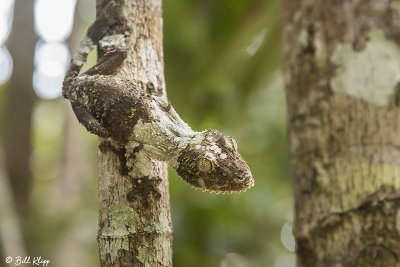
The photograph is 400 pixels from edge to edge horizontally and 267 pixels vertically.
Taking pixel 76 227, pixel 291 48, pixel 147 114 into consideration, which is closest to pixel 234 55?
pixel 291 48

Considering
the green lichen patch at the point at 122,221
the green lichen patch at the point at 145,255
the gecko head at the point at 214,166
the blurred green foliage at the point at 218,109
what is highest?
the blurred green foliage at the point at 218,109

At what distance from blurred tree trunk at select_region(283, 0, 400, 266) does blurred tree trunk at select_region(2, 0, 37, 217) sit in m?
2.78

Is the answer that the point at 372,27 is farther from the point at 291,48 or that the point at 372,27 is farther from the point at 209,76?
the point at 209,76

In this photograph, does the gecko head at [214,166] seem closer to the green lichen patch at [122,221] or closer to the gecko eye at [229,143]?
the gecko eye at [229,143]

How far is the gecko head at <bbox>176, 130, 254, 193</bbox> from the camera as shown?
1111mm

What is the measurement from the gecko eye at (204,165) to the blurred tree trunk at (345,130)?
108 centimetres

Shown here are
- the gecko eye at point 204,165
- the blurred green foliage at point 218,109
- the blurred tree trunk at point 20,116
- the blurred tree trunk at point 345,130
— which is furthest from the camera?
the blurred tree trunk at point 20,116

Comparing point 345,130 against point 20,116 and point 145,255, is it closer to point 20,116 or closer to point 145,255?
point 145,255

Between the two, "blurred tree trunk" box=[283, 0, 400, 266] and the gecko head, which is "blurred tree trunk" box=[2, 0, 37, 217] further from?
the gecko head

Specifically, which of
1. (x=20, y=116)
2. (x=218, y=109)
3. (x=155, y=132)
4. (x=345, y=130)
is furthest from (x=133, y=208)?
(x=20, y=116)

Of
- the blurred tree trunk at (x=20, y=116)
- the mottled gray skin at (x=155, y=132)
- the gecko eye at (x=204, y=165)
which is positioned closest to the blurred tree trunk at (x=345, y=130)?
the mottled gray skin at (x=155, y=132)

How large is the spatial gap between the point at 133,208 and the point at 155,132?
20cm

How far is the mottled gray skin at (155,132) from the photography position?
1122 millimetres

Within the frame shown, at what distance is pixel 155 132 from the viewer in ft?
3.83
